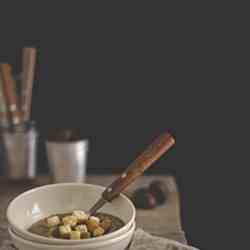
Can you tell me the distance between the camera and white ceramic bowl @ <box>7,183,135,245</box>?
121 cm

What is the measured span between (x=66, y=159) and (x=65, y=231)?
534 millimetres

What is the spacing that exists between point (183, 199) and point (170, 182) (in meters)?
0.20

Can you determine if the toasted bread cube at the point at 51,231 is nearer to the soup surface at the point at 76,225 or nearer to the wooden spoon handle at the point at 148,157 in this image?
the soup surface at the point at 76,225

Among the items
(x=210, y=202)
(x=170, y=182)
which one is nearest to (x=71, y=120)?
(x=170, y=182)

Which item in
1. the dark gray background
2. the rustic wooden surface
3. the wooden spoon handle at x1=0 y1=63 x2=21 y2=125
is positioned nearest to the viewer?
the rustic wooden surface

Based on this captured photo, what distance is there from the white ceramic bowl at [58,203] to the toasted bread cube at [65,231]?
110 millimetres

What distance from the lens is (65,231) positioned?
1.09m

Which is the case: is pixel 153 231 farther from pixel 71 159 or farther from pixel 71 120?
pixel 71 120

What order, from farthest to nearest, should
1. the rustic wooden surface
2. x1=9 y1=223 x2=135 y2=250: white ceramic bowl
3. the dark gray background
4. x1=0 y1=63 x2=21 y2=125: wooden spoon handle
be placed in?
1. the dark gray background
2. x1=0 y1=63 x2=21 y2=125: wooden spoon handle
3. the rustic wooden surface
4. x1=9 y1=223 x2=135 y2=250: white ceramic bowl

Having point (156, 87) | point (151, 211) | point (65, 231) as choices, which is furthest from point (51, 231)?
point (156, 87)

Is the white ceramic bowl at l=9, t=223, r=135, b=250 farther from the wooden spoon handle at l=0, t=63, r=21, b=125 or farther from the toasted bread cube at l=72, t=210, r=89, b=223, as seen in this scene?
the wooden spoon handle at l=0, t=63, r=21, b=125

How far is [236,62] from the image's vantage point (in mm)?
1771

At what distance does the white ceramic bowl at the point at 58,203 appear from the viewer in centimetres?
121

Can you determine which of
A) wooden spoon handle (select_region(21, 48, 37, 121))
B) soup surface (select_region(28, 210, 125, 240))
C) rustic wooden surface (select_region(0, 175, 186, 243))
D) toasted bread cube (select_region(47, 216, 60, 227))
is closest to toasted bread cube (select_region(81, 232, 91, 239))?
soup surface (select_region(28, 210, 125, 240))
